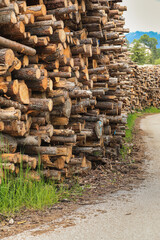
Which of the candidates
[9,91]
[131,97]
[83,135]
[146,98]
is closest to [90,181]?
[83,135]

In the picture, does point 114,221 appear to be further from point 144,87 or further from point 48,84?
point 144,87

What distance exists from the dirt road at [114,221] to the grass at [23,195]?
0.49 m

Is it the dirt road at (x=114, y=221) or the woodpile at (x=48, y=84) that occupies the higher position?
the woodpile at (x=48, y=84)

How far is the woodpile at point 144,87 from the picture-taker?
19.8 m

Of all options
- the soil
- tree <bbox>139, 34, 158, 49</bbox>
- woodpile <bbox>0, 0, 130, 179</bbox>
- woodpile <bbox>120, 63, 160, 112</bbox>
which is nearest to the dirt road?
the soil

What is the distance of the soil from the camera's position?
3578mm

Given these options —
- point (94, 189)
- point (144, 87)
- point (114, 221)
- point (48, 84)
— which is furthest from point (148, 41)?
point (114, 221)

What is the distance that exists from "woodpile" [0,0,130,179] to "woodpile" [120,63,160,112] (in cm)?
1179

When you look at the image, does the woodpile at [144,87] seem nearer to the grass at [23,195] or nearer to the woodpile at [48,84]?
the woodpile at [48,84]

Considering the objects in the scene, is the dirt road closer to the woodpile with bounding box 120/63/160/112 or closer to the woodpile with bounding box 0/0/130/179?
the woodpile with bounding box 0/0/130/179

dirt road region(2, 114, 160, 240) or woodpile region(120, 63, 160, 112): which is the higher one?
woodpile region(120, 63, 160, 112)

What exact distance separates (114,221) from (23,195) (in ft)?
4.10

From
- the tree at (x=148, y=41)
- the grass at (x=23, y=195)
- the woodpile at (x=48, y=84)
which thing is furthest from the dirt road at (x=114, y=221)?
the tree at (x=148, y=41)

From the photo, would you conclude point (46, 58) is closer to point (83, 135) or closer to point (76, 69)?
point (76, 69)
